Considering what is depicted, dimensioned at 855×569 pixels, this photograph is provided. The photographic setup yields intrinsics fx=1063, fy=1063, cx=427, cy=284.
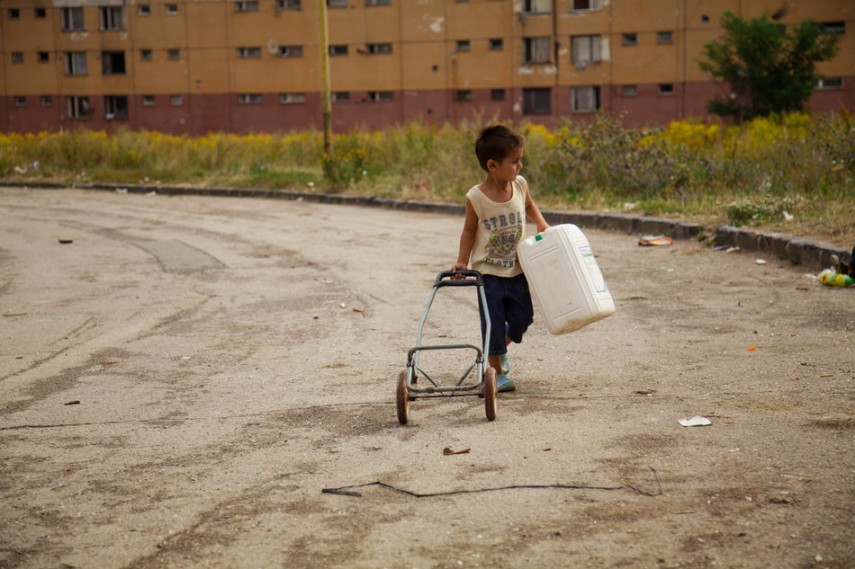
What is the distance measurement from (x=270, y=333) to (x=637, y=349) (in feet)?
9.12

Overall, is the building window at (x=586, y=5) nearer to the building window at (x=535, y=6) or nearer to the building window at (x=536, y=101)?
the building window at (x=535, y=6)

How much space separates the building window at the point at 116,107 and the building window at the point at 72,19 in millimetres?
3910

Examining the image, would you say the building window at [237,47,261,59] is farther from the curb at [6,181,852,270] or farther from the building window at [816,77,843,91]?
the curb at [6,181,852,270]

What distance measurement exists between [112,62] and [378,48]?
14.8 metres

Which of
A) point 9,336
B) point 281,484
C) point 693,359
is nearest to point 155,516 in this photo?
point 281,484

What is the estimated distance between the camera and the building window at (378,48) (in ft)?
170

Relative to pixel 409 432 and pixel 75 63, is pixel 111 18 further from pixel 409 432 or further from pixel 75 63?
pixel 409 432

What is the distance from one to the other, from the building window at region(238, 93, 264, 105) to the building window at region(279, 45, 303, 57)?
2.43 m

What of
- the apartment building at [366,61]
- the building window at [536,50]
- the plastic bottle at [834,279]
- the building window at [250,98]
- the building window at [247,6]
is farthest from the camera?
the building window at [250,98]

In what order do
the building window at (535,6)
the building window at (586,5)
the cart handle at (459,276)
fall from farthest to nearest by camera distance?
the building window at (535,6) < the building window at (586,5) < the cart handle at (459,276)

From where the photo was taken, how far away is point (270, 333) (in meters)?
8.05

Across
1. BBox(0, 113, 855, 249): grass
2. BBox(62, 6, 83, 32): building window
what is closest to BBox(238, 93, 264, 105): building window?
BBox(62, 6, 83, 32): building window

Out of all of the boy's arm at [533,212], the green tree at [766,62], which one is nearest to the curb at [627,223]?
the boy's arm at [533,212]

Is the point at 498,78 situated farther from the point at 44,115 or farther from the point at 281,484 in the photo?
the point at 281,484
